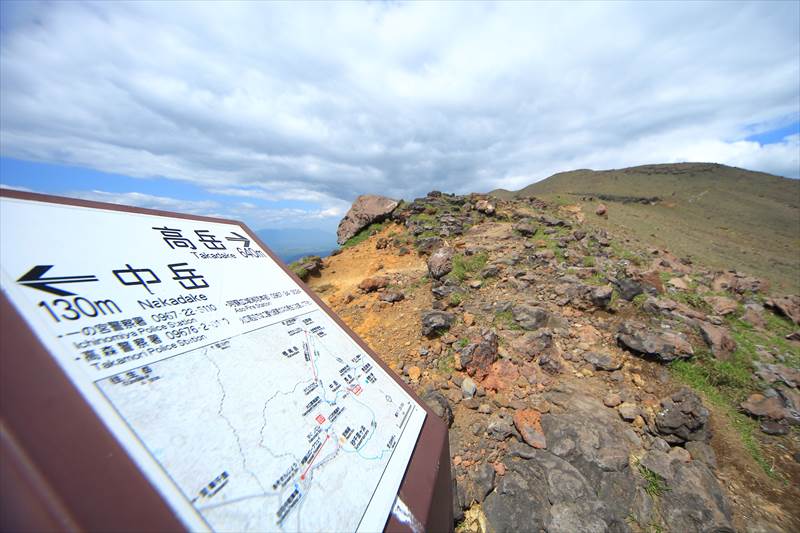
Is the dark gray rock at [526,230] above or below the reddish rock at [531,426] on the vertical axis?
above

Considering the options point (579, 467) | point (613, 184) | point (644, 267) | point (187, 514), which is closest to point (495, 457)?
point (579, 467)

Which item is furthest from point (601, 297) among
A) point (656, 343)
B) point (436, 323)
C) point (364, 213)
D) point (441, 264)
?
point (364, 213)

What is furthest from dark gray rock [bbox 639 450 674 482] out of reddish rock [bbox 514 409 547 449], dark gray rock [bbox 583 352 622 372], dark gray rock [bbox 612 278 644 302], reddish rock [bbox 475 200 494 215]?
reddish rock [bbox 475 200 494 215]

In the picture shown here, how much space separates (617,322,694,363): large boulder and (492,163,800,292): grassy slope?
11.9m

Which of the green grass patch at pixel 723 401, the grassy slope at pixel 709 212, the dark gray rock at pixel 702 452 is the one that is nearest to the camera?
the dark gray rock at pixel 702 452

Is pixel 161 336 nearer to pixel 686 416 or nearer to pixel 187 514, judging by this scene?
pixel 187 514

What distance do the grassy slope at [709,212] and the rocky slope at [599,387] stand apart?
1042cm

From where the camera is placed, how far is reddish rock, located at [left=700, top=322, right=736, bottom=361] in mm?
4250

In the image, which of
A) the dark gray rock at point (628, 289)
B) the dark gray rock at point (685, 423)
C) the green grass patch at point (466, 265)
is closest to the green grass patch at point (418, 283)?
the green grass patch at point (466, 265)

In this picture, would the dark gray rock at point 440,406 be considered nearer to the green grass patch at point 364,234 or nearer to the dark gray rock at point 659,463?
the dark gray rock at point 659,463

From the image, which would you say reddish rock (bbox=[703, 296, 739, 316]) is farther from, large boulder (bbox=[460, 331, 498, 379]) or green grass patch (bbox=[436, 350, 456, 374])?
green grass patch (bbox=[436, 350, 456, 374])

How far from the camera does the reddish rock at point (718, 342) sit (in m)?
4.25

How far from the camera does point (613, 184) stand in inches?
1919

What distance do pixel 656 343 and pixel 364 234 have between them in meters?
11.8
